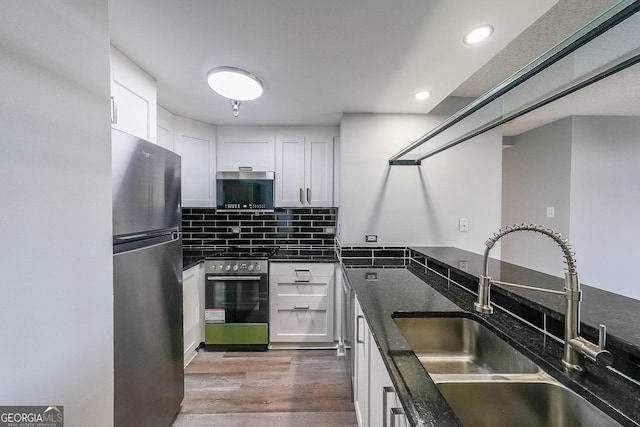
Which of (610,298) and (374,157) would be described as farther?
(374,157)

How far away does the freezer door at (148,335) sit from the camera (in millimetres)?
1059

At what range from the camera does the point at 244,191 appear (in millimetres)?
2635

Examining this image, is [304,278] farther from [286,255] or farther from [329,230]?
[329,230]

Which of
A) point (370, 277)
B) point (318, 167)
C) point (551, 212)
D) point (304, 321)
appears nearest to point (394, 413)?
point (370, 277)

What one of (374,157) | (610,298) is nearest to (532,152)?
Result: (374,157)

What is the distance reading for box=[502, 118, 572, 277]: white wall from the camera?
2809 millimetres

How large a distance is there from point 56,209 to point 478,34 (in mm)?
1907

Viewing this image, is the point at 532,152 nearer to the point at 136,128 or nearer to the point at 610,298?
the point at 610,298

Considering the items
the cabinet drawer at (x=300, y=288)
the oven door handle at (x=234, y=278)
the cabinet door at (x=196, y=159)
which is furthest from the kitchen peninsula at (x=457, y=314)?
the cabinet door at (x=196, y=159)

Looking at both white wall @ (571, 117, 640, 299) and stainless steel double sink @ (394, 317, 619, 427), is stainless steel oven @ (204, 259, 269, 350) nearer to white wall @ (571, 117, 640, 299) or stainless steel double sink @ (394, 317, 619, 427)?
stainless steel double sink @ (394, 317, 619, 427)

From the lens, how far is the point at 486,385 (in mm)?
782

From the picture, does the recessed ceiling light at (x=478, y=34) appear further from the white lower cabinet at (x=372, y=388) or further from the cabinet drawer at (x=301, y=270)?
the cabinet drawer at (x=301, y=270)

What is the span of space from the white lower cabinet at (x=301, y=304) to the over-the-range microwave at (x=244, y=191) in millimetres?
678

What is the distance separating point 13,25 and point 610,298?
7.09 feet
